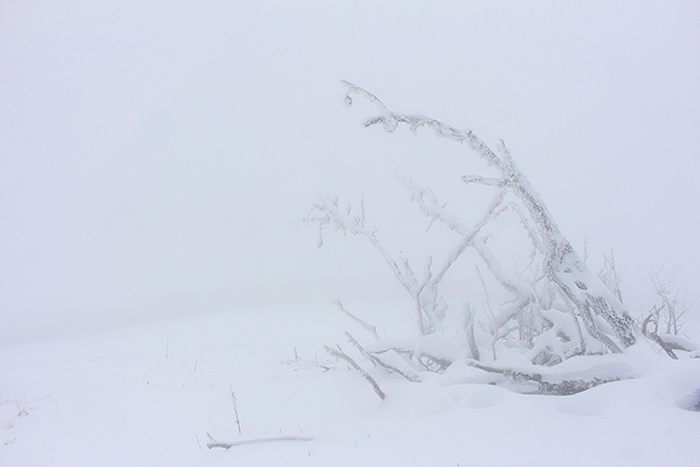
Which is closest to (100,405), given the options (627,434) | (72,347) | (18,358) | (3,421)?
(3,421)

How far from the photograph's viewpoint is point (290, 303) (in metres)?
29.0

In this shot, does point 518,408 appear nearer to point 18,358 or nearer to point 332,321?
point 18,358

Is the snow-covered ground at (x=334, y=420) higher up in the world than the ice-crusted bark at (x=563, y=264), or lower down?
lower down

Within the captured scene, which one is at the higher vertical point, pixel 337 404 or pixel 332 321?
pixel 337 404

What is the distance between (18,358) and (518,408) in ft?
49.2

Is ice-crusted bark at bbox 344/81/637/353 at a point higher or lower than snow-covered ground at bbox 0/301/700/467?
higher

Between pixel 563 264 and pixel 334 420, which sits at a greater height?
pixel 563 264

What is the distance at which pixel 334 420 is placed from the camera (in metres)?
3.05

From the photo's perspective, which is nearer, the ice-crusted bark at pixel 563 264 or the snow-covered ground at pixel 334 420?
the snow-covered ground at pixel 334 420

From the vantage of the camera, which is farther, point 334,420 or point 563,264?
point 334,420

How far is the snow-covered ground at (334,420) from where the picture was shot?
68.9 inches

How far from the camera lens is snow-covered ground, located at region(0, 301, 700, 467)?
175 cm

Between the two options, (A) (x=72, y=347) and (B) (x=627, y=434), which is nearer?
(B) (x=627, y=434)

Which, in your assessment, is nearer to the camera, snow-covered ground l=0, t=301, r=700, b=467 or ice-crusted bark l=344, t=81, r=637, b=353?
snow-covered ground l=0, t=301, r=700, b=467
